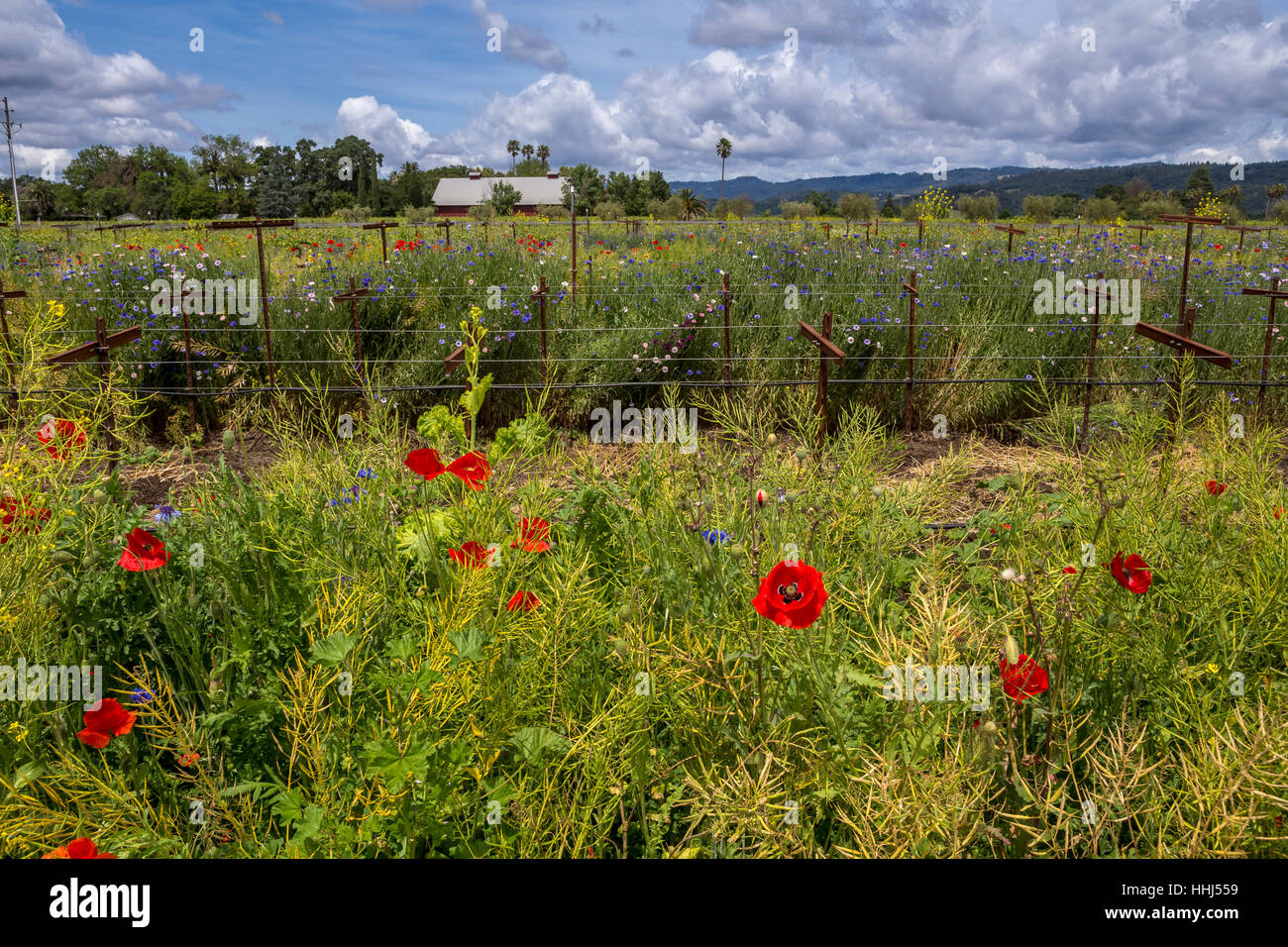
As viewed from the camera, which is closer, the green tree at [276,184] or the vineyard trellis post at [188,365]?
the vineyard trellis post at [188,365]

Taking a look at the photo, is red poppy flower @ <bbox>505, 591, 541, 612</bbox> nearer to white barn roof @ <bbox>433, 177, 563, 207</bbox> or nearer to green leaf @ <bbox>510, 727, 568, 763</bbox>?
green leaf @ <bbox>510, 727, 568, 763</bbox>

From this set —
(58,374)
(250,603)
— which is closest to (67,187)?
(58,374)

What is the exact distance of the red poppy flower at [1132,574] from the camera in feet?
5.78

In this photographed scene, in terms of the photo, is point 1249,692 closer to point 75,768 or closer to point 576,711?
point 576,711

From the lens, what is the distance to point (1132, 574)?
179 centimetres

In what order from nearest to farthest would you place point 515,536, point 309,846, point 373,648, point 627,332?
point 309,846 → point 373,648 → point 515,536 → point 627,332

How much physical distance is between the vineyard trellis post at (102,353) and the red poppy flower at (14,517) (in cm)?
51

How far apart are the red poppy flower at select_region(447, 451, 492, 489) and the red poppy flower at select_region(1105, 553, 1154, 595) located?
1.48 meters

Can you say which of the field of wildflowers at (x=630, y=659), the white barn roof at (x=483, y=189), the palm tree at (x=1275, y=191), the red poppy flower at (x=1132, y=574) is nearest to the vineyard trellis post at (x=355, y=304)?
the field of wildflowers at (x=630, y=659)

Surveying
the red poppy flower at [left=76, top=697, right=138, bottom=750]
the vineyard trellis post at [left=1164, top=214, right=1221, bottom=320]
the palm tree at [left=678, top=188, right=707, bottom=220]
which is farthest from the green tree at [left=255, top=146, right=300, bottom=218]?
the red poppy flower at [left=76, top=697, right=138, bottom=750]

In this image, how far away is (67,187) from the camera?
72688mm

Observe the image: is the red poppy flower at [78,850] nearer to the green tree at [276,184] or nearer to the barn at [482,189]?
the green tree at [276,184]

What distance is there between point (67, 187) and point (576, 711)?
90.8m
